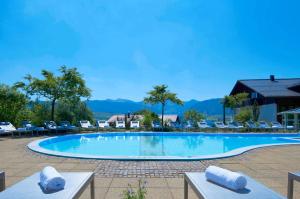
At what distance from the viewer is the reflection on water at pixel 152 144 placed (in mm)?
11852

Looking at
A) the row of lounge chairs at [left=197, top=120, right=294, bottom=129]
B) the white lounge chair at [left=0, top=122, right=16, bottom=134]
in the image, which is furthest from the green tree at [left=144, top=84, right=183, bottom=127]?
the white lounge chair at [left=0, top=122, right=16, bottom=134]

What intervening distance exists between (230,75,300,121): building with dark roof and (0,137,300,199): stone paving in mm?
21058

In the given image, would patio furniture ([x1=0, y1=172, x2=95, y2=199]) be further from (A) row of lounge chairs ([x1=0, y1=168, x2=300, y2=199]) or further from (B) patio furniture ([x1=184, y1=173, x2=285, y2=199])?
(B) patio furniture ([x1=184, y1=173, x2=285, y2=199])

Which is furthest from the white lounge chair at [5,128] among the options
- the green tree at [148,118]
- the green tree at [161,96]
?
the green tree at [161,96]

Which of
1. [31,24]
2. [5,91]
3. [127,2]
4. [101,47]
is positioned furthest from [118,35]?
[5,91]

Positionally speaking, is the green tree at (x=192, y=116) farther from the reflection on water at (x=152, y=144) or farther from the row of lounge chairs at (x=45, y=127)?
the reflection on water at (x=152, y=144)

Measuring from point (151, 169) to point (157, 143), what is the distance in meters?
8.47

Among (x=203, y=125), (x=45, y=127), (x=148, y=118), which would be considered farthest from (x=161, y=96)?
(x=45, y=127)

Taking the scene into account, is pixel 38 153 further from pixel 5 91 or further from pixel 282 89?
pixel 282 89

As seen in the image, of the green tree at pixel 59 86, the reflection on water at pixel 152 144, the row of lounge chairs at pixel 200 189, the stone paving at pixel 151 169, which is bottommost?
the reflection on water at pixel 152 144

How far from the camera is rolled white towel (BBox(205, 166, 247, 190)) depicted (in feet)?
9.74

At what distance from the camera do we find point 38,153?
8.58m

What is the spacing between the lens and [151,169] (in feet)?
20.8

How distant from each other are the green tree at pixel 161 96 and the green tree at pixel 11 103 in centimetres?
887
